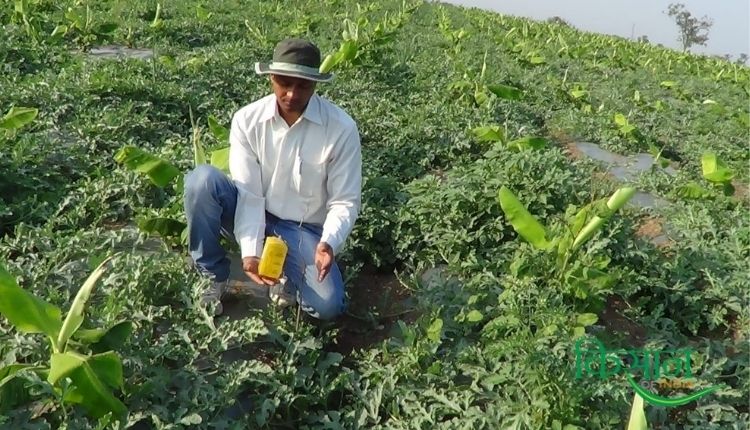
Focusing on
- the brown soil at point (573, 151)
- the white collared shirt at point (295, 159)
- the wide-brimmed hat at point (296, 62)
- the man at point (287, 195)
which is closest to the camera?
the wide-brimmed hat at point (296, 62)

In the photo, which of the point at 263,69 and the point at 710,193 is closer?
the point at 263,69

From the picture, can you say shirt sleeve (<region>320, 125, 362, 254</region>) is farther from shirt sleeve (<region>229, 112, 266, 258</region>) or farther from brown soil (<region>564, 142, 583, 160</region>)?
brown soil (<region>564, 142, 583, 160</region>)

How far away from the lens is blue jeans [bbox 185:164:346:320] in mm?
2951

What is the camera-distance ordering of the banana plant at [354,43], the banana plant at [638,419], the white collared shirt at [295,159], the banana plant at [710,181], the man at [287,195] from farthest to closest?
1. the banana plant at [354,43]
2. the banana plant at [710,181]
3. the white collared shirt at [295,159]
4. the man at [287,195]
5. the banana plant at [638,419]

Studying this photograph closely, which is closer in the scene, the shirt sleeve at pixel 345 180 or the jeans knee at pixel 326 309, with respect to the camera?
the jeans knee at pixel 326 309

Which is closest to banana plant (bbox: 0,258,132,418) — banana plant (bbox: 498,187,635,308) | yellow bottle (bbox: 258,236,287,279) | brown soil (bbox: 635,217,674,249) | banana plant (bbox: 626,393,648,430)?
yellow bottle (bbox: 258,236,287,279)

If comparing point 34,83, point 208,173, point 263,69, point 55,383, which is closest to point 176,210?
point 208,173

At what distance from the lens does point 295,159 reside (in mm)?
3078

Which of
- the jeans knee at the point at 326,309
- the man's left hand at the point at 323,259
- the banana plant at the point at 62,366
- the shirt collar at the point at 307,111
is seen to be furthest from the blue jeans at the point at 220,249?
the banana plant at the point at 62,366

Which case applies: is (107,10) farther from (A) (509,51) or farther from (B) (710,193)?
(B) (710,193)

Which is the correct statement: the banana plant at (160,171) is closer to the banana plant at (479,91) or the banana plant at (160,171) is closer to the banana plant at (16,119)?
the banana plant at (16,119)

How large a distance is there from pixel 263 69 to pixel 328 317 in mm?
1200

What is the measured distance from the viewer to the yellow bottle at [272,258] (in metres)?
2.77

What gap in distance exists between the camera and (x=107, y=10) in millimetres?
9953
